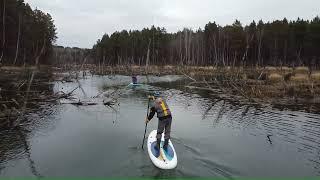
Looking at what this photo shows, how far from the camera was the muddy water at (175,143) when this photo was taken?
11453 millimetres

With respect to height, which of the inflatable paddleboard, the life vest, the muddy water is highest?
the life vest

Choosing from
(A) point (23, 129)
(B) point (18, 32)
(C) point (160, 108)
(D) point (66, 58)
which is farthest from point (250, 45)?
(C) point (160, 108)

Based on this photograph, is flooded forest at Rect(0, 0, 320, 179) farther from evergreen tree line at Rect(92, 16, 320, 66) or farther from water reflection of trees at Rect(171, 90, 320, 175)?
evergreen tree line at Rect(92, 16, 320, 66)

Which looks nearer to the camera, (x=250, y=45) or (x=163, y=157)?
(x=163, y=157)

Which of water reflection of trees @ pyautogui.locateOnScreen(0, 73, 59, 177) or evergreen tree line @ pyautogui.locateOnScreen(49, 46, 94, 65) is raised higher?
evergreen tree line @ pyautogui.locateOnScreen(49, 46, 94, 65)

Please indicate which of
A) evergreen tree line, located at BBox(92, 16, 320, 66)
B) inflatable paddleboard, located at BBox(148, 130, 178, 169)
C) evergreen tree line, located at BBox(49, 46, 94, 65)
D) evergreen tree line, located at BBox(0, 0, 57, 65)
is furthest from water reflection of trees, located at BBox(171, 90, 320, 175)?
evergreen tree line, located at BBox(49, 46, 94, 65)

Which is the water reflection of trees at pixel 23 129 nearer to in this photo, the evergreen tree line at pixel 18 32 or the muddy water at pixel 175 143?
the muddy water at pixel 175 143

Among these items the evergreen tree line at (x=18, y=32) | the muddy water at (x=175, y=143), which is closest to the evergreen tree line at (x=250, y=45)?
the evergreen tree line at (x=18, y=32)

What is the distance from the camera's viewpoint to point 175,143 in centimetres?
1497

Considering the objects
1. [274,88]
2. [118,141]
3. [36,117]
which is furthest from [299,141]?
[274,88]

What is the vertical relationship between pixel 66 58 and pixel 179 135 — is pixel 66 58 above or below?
above

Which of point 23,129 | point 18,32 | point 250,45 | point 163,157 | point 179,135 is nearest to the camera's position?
point 163,157

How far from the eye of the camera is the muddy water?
11.5 m

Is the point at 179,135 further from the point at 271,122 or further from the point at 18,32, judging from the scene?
the point at 18,32
